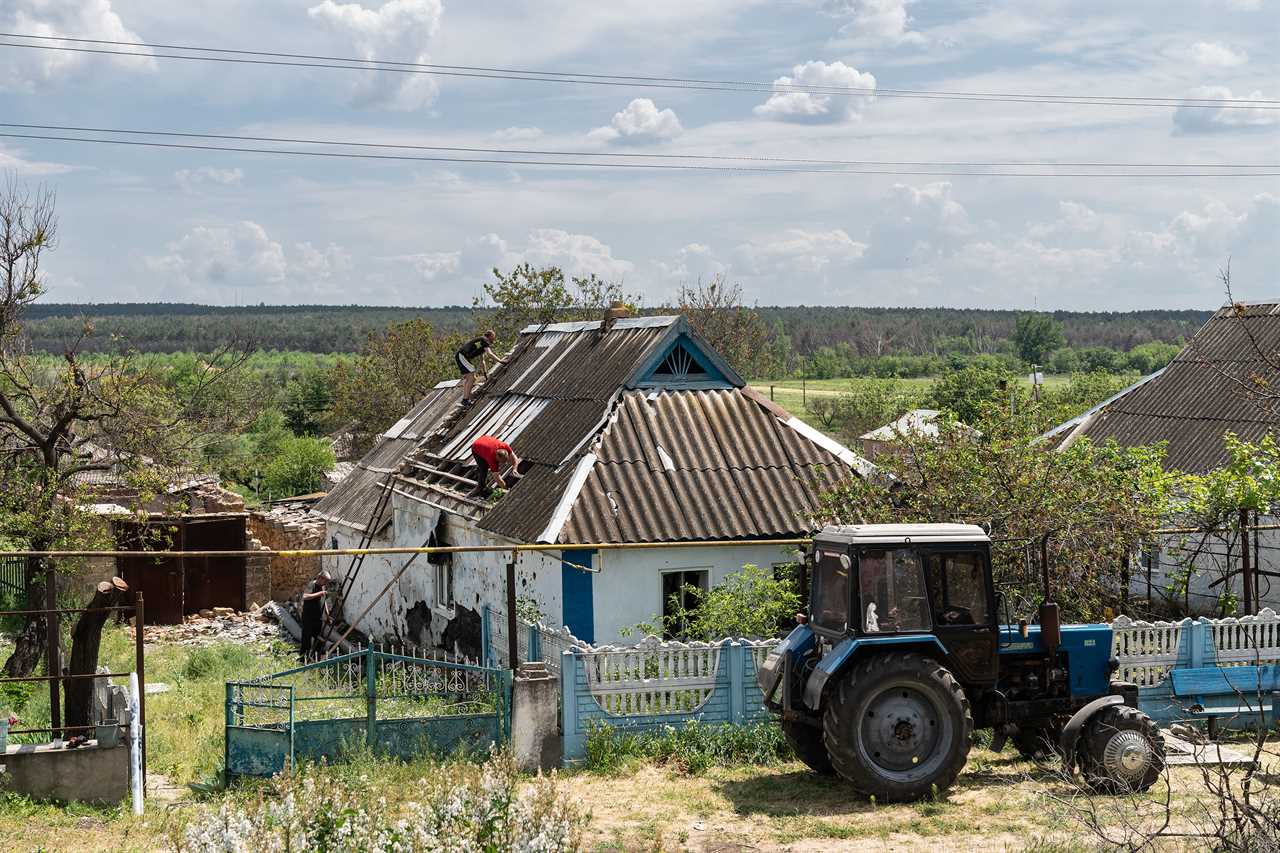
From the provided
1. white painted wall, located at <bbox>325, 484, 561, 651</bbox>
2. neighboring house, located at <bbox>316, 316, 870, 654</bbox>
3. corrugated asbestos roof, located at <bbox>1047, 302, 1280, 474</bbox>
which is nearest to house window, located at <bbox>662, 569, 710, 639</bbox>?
neighboring house, located at <bbox>316, 316, 870, 654</bbox>

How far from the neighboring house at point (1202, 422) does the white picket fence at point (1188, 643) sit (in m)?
2.04

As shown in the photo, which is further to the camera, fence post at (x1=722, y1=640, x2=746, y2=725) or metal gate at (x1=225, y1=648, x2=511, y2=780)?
fence post at (x1=722, y1=640, x2=746, y2=725)

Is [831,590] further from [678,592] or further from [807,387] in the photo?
[807,387]

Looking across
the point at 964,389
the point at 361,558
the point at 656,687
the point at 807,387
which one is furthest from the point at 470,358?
the point at 807,387

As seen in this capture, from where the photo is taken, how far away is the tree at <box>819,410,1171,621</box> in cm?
1513

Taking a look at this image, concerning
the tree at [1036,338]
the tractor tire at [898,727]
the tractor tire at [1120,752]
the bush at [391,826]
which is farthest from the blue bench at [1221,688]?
the tree at [1036,338]

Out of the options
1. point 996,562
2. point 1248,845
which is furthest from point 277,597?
point 1248,845

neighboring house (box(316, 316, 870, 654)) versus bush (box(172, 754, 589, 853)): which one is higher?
neighboring house (box(316, 316, 870, 654))

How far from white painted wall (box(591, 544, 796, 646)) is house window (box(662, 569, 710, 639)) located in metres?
0.13

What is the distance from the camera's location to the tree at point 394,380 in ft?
175

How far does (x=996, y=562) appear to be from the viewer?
15.2 metres

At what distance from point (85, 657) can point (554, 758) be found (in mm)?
5034

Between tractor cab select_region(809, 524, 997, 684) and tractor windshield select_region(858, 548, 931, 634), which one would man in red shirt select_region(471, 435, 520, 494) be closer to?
tractor cab select_region(809, 524, 997, 684)

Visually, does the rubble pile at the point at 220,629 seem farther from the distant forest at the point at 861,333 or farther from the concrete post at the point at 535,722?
the distant forest at the point at 861,333
